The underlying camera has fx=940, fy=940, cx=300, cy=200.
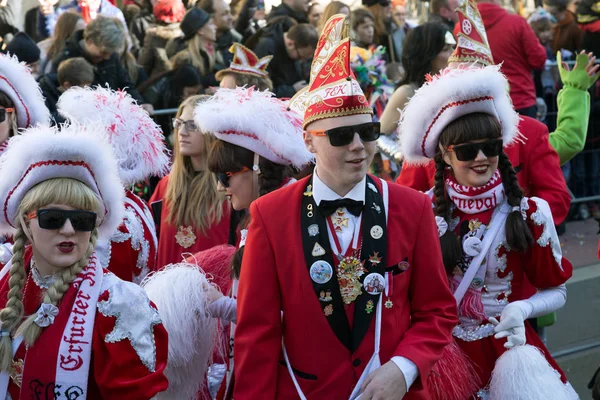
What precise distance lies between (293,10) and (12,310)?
7523mm

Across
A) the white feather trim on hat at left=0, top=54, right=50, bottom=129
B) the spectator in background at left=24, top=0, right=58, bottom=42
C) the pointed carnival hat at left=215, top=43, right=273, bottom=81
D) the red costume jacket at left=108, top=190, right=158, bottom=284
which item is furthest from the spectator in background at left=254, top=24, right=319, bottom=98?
the red costume jacket at left=108, top=190, right=158, bottom=284

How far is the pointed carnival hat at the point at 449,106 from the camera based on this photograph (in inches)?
162

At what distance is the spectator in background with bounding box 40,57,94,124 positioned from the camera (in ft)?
24.2

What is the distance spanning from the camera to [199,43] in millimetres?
8898

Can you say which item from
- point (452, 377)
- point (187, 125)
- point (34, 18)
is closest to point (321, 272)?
point (452, 377)

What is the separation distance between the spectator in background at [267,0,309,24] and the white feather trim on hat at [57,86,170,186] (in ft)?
17.7

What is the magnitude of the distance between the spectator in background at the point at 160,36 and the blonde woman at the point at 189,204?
10.7ft

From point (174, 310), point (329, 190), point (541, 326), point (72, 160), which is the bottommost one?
point (541, 326)

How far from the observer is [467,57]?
5129 mm

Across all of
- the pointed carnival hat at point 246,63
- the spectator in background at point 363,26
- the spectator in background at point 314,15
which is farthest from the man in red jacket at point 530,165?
the spectator in background at point 314,15

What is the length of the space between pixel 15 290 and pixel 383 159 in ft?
16.7

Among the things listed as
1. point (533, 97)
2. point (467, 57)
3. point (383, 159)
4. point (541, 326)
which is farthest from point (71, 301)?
point (533, 97)

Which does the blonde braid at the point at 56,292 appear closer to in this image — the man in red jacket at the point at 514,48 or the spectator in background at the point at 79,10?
the man in red jacket at the point at 514,48

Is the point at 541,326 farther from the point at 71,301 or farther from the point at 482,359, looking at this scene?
the point at 71,301
